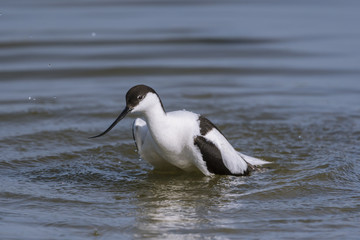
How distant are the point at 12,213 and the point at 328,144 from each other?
4.23 meters

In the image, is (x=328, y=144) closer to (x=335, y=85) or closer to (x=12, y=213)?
(x=335, y=85)

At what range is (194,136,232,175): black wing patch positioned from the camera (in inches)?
289

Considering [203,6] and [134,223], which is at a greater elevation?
[203,6]

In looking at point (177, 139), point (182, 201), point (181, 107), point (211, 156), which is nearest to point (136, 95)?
point (177, 139)

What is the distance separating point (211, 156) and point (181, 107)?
3329 millimetres

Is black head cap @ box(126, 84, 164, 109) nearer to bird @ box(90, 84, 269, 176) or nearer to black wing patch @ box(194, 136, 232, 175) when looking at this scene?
bird @ box(90, 84, 269, 176)

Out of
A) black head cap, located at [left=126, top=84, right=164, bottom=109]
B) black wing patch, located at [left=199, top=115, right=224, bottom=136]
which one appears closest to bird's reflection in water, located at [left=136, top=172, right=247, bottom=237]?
black wing patch, located at [left=199, top=115, right=224, bottom=136]

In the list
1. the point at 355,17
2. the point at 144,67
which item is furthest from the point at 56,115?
the point at 355,17

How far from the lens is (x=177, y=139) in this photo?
736 centimetres

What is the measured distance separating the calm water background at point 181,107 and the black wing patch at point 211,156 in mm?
189

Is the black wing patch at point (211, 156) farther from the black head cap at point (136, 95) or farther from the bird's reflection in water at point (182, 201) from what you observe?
the black head cap at point (136, 95)

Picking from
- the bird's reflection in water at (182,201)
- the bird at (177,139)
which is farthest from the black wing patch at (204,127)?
the bird's reflection in water at (182,201)

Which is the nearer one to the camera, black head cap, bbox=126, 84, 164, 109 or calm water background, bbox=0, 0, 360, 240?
calm water background, bbox=0, 0, 360, 240

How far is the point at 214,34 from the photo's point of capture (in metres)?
14.4
